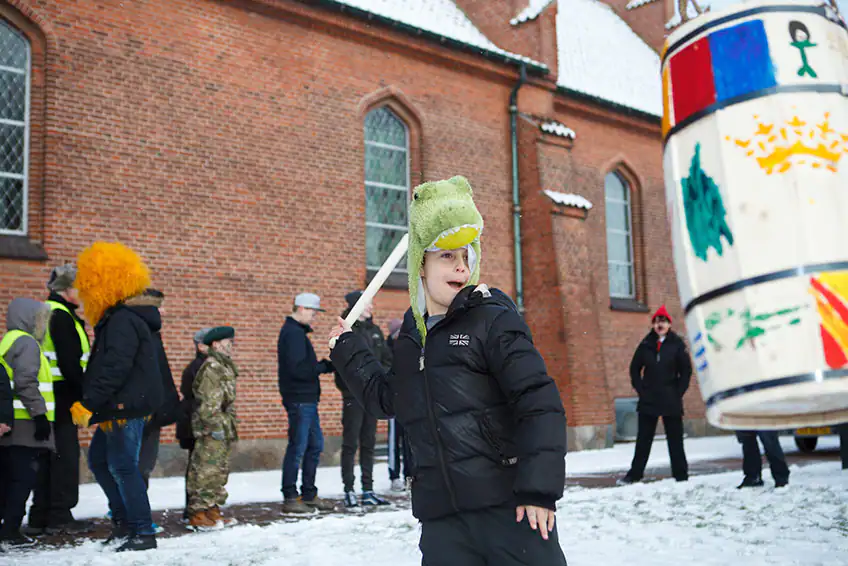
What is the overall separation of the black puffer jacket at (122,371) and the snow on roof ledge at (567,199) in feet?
36.0

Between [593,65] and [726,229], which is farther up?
[593,65]

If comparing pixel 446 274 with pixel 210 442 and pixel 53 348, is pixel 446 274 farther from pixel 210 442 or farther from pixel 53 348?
pixel 53 348

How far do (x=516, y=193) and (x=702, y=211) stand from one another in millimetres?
12991

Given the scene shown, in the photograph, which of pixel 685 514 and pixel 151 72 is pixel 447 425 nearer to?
pixel 685 514

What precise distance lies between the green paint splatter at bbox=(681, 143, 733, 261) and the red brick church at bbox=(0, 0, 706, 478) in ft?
29.6

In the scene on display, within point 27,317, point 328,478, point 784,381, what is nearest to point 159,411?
point 27,317

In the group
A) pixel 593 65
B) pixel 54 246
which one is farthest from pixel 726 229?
pixel 593 65

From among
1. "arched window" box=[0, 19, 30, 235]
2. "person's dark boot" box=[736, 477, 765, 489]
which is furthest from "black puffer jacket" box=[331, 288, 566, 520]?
"arched window" box=[0, 19, 30, 235]

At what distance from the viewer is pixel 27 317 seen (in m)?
6.78

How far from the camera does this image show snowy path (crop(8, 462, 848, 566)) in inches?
214

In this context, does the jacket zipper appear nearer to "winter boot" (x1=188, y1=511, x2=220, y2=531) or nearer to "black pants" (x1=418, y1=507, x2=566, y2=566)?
"black pants" (x1=418, y1=507, x2=566, y2=566)

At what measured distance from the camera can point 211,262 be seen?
1212 cm

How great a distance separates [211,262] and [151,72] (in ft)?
8.53

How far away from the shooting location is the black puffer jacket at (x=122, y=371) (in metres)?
5.80
